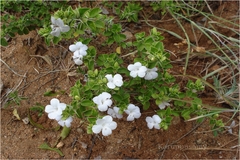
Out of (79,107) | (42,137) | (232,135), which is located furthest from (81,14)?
(232,135)

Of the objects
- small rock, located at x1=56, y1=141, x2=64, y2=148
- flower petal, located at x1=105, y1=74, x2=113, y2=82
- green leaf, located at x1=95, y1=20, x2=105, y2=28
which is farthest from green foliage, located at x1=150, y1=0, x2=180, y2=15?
small rock, located at x1=56, y1=141, x2=64, y2=148

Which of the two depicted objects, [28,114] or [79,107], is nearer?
[79,107]

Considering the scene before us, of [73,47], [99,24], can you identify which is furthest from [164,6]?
[73,47]

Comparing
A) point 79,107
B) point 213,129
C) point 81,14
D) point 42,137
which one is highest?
point 81,14

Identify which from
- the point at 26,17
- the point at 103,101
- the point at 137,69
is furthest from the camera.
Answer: the point at 26,17

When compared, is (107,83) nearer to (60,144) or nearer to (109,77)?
(109,77)

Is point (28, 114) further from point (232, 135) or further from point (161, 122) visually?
point (232, 135)
